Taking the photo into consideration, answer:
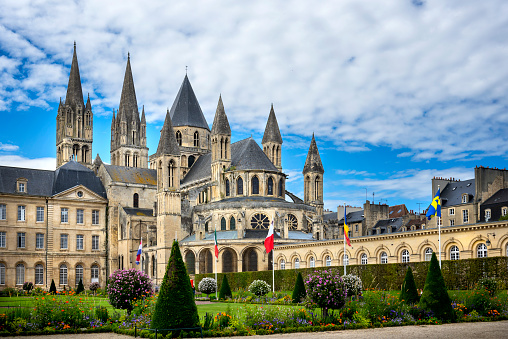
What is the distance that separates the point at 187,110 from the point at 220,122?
75.6ft

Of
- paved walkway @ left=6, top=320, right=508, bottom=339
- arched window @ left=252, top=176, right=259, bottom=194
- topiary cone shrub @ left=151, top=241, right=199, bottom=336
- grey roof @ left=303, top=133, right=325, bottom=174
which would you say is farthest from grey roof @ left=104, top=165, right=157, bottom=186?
topiary cone shrub @ left=151, top=241, right=199, bottom=336

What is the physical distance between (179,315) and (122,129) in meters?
75.2

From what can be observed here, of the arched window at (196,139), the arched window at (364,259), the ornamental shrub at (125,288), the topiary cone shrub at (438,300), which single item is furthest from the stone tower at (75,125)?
the topiary cone shrub at (438,300)

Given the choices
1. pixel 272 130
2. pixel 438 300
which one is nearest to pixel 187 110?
pixel 272 130

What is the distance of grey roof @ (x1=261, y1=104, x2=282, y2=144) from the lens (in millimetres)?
74188

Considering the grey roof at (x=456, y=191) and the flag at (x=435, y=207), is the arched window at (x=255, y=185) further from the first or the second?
the flag at (x=435, y=207)

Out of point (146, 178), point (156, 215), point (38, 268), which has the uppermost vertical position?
point (146, 178)

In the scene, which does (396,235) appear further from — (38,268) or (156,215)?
(38,268)

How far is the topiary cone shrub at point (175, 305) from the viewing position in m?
19.2

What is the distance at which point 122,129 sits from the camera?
91438mm

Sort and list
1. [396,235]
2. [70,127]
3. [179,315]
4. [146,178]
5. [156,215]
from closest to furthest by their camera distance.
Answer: [179,315], [396,235], [156,215], [146,178], [70,127]

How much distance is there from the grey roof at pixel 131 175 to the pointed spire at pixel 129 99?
657 inches

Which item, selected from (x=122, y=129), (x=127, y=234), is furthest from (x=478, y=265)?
(x=122, y=129)

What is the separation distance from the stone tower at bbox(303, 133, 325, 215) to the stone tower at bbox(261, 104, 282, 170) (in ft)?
13.0
